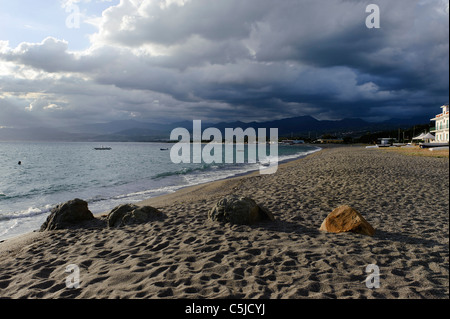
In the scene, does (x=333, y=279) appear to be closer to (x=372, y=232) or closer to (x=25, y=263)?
(x=372, y=232)

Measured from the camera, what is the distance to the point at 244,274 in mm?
4043

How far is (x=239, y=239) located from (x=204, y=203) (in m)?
4.37

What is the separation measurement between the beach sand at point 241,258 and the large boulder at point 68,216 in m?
0.57

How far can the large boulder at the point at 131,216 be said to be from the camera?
732 centimetres

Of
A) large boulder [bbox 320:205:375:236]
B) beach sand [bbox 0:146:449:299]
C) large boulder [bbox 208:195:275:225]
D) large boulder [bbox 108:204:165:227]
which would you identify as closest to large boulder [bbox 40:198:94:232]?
beach sand [bbox 0:146:449:299]

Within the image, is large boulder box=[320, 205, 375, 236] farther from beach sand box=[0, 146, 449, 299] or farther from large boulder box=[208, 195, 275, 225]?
large boulder box=[208, 195, 275, 225]

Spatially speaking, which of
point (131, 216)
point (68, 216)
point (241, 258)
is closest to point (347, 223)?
point (241, 258)

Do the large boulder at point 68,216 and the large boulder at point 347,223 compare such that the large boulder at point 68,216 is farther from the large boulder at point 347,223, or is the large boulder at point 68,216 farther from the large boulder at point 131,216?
the large boulder at point 347,223

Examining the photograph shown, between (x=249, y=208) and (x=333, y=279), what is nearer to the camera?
(x=333, y=279)

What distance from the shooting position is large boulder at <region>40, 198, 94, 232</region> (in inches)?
300

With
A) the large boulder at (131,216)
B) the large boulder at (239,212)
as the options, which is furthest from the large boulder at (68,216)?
the large boulder at (239,212)
